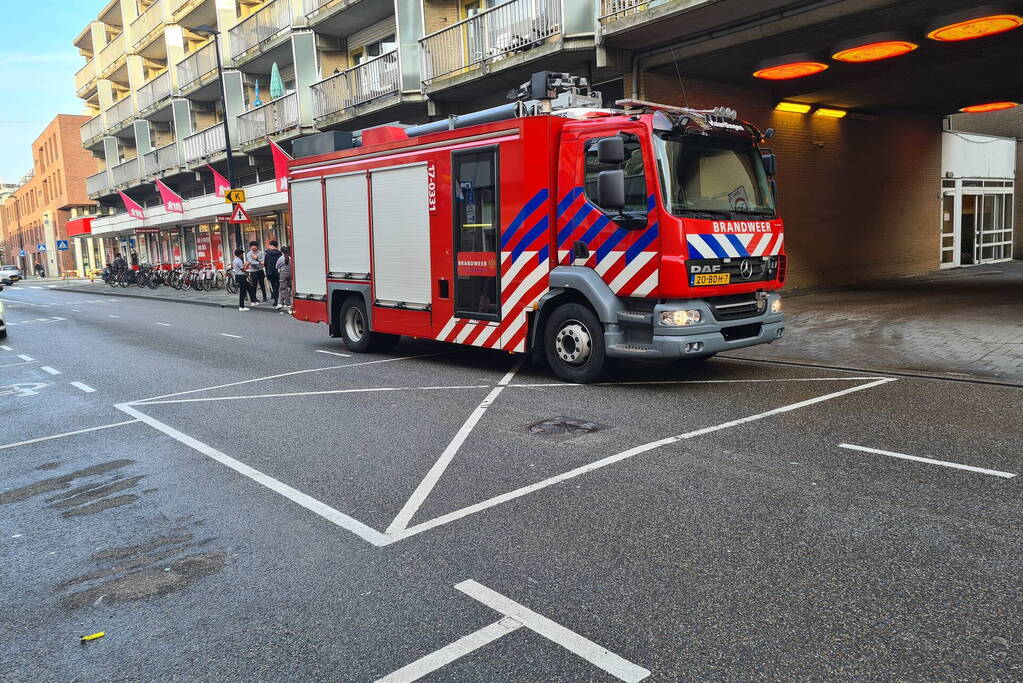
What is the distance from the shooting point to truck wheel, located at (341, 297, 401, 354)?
11625 millimetres

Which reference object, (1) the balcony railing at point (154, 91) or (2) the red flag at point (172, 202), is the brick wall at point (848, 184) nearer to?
(2) the red flag at point (172, 202)

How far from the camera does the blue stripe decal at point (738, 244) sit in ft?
27.1

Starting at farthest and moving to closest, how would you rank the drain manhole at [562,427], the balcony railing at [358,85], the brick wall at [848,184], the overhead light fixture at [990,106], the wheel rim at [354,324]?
1. the balcony railing at [358,85]
2. the overhead light fixture at [990,106]
3. the brick wall at [848,184]
4. the wheel rim at [354,324]
5. the drain manhole at [562,427]


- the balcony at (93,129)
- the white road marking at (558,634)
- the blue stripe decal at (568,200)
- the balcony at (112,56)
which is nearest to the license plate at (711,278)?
the blue stripe decal at (568,200)

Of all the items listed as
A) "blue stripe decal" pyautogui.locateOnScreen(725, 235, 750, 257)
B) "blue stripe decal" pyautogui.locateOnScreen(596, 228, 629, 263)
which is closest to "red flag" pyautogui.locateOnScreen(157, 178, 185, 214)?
"blue stripe decal" pyautogui.locateOnScreen(596, 228, 629, 263)

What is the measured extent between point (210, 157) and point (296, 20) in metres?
10.4

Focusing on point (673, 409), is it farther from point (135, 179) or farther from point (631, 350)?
point (135, 179)

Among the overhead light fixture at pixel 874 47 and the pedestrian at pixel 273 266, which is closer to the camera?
the overhead light fixture at pixel 874 47

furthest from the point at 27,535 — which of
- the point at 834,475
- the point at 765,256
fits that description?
the point at 765,256

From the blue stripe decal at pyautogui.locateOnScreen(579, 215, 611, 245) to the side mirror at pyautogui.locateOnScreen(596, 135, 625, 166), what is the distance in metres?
0.65

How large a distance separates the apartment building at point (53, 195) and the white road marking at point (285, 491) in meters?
63.3

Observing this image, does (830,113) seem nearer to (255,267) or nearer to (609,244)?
(609,244)

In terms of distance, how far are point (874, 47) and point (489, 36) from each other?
7.75 metres

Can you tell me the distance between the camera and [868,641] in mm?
3105
